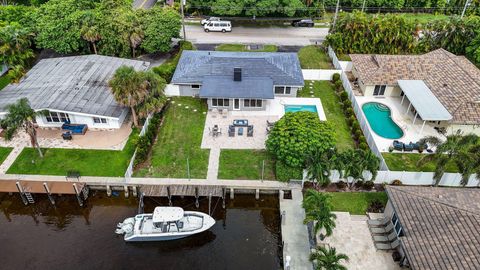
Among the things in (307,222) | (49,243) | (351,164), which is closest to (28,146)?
(49,243)

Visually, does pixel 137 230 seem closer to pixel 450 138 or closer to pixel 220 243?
pixel 220 243

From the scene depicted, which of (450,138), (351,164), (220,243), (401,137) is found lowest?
(220,243)

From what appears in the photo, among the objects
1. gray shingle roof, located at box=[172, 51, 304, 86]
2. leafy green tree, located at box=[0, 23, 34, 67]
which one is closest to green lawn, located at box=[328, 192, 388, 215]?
gray shingle roof, located at box=[172, 51, 304, 86]

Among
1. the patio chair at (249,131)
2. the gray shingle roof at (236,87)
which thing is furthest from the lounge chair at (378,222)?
the gray shingle roof at (236,87)

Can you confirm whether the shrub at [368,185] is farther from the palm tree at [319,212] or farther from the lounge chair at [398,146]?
the palm tree at [319,212]

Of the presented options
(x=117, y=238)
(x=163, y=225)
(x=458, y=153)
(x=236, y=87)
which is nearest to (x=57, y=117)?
(x=117, y=238)

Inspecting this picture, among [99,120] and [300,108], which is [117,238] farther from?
[300,108]

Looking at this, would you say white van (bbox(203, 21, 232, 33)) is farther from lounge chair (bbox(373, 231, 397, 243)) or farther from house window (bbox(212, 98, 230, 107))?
lounge chair (bbox(373, 231, 397, 243))
